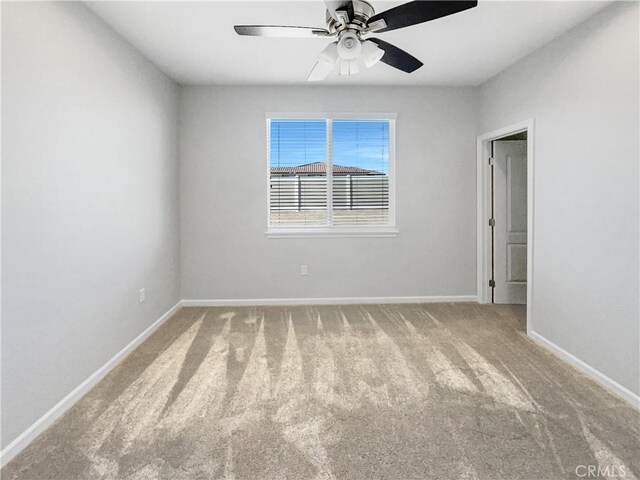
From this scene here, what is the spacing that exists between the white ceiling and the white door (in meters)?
0.98

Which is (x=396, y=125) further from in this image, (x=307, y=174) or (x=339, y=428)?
(x=339, y=428)

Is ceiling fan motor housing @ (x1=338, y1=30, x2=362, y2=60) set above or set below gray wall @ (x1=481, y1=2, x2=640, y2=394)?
above

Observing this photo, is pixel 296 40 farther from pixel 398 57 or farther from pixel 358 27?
pixel 358 27

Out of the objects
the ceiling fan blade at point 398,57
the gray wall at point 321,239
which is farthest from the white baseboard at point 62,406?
the ceiling fan blade at point 398,57

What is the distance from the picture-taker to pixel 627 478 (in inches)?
61.8

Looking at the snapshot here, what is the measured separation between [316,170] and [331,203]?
0.45 meters

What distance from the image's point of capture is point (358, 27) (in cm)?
209

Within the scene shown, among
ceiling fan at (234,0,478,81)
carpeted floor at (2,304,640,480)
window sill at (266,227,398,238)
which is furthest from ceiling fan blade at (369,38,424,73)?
carpeted floor at (2,304,640,480)

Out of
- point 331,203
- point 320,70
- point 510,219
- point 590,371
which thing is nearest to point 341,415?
point 590,371

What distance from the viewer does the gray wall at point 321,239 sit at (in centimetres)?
426

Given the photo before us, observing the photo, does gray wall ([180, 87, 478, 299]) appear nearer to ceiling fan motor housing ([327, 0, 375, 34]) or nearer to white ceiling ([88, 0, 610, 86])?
white ceiling ([88, 0, 610, 86])

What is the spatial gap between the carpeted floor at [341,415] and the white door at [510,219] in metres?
1.28

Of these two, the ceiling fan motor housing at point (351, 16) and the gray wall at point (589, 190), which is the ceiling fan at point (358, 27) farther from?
the gray wall at point (589, 190)

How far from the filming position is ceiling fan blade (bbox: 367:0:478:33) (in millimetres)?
1760
